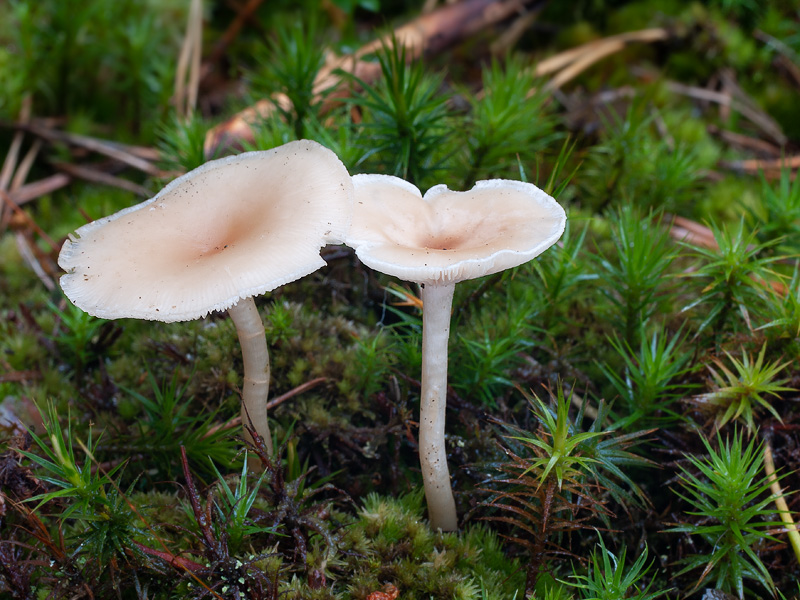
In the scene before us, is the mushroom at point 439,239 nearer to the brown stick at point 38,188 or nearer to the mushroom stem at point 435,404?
the mushroom stem at point 435,404

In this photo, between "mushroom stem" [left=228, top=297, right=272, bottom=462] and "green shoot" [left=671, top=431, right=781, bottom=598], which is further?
"mushroom stem" [left=228, top=297, right=272, bottom=462]

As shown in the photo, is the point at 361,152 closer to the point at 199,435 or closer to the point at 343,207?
the point at 343,207

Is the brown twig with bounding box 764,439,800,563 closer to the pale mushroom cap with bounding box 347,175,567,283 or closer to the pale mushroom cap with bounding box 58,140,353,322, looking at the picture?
the pale mushroom cap with bounding box 347,175,567,283

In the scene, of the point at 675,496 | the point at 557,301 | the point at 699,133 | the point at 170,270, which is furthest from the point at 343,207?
the point at 699,133

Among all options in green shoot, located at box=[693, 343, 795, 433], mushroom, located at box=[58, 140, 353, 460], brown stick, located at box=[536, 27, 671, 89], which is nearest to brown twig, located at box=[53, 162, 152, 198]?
mushroom, located at box=[58, 140, 353, 460]

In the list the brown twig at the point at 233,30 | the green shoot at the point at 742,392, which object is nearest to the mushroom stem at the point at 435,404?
the green shoot at the point at 742,392

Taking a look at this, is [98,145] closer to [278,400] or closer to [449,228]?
[278,400]
